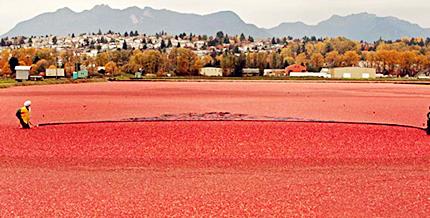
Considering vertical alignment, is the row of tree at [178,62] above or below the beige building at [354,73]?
above

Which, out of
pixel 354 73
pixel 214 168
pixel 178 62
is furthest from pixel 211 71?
pixel 214 168

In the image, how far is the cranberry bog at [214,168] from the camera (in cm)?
1177

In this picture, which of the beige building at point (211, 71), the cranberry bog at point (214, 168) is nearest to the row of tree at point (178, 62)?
the beige building at point (211, 71)

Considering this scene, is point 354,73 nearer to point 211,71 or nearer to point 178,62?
point 211,71

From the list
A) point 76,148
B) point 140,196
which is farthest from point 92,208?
point 76,148

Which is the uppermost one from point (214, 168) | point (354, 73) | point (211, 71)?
point (211, 71)

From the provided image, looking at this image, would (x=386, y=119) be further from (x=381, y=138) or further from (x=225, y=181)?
(x=225, y=181)

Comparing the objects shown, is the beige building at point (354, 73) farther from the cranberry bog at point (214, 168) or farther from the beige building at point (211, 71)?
the cranberry bog at point (214, 168)

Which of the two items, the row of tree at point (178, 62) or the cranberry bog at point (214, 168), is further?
the row of tree at point (178, 62)

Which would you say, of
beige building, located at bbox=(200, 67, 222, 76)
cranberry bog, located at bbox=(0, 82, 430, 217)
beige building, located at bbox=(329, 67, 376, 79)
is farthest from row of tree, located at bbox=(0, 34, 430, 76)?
cranberry bog, located at bbox=(0, 82, 430, 217)

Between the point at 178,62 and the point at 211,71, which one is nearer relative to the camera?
the point at 178,62

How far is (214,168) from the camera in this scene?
623 inches

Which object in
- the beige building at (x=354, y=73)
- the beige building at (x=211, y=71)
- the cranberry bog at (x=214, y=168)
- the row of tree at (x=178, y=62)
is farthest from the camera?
the beige building at (x=211, y=71)

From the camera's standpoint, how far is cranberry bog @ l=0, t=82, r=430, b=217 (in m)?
11.8
